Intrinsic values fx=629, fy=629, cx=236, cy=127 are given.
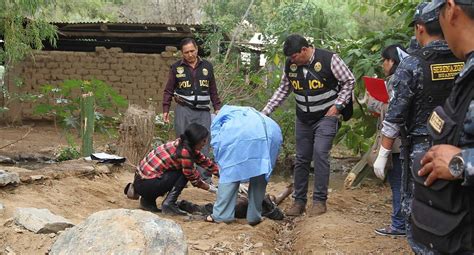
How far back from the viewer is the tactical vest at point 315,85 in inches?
214

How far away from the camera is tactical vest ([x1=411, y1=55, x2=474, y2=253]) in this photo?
6.72 ft

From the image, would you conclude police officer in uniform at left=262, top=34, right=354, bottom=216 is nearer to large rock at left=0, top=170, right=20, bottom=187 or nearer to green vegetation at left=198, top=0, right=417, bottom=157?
green vegetation at left=198, top=0, right=417, bottom=157

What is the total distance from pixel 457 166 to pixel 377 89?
3.03 metres

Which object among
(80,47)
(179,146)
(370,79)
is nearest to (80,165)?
(179,146)

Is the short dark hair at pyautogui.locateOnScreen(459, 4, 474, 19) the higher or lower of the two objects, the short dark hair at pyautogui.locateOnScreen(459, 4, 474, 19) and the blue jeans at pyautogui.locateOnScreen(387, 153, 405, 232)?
the higher

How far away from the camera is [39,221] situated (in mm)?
4312

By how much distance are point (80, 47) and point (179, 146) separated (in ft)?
33.8

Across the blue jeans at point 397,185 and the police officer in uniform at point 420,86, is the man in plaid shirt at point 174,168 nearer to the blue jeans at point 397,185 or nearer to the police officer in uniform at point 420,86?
the blue jeans at point 397,185

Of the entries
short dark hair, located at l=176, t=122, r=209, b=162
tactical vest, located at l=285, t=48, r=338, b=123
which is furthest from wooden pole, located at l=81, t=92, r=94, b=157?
tactical vest, located at l=285, t=48, r=338, b=123

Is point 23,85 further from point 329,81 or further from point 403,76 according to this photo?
point 403,76

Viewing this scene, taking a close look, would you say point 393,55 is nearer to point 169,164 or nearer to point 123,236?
point 169,164

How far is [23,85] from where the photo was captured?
14.3 m

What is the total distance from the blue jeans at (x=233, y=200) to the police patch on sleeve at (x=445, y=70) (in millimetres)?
2112

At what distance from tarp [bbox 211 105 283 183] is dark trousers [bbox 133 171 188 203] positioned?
607 mm
